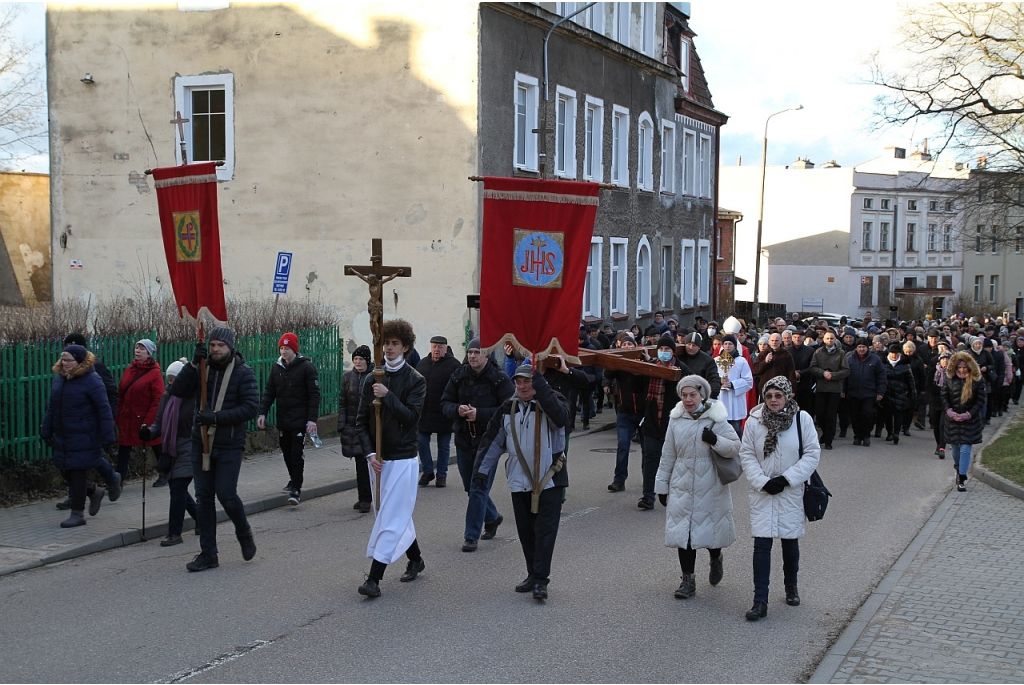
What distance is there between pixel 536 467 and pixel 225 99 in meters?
18.5

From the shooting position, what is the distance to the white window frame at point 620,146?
29.4 meters

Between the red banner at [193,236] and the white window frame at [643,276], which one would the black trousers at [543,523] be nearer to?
the red banner at [193,236]

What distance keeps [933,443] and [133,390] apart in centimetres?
1399

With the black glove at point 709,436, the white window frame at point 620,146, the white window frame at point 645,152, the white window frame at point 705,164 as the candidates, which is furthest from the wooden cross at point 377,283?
the white window frame at point 705,164

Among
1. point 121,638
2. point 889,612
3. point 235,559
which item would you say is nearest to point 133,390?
point 235,559

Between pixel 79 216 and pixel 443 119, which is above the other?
pixel 443 119

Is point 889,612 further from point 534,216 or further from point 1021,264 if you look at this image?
point 1021,264

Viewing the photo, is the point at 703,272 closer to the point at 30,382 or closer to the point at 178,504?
the point at 30,382

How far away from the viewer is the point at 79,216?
25.3 meters

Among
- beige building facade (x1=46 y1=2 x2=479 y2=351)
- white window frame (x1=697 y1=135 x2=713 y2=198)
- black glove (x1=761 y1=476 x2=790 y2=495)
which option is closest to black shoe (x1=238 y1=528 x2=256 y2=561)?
black glove (x1=761 y1=476 x2=790 y2=495)

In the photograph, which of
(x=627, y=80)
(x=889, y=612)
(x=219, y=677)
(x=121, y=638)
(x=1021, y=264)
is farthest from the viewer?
(x=1021, y=264)

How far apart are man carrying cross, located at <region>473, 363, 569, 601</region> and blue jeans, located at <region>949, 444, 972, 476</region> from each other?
7503 millimetres

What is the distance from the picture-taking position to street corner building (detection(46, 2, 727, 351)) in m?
22.5

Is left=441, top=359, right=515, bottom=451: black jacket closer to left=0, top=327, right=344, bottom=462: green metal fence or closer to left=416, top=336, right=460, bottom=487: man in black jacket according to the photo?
left=416, top=336, right=460, bottom=487: man in black jacket
